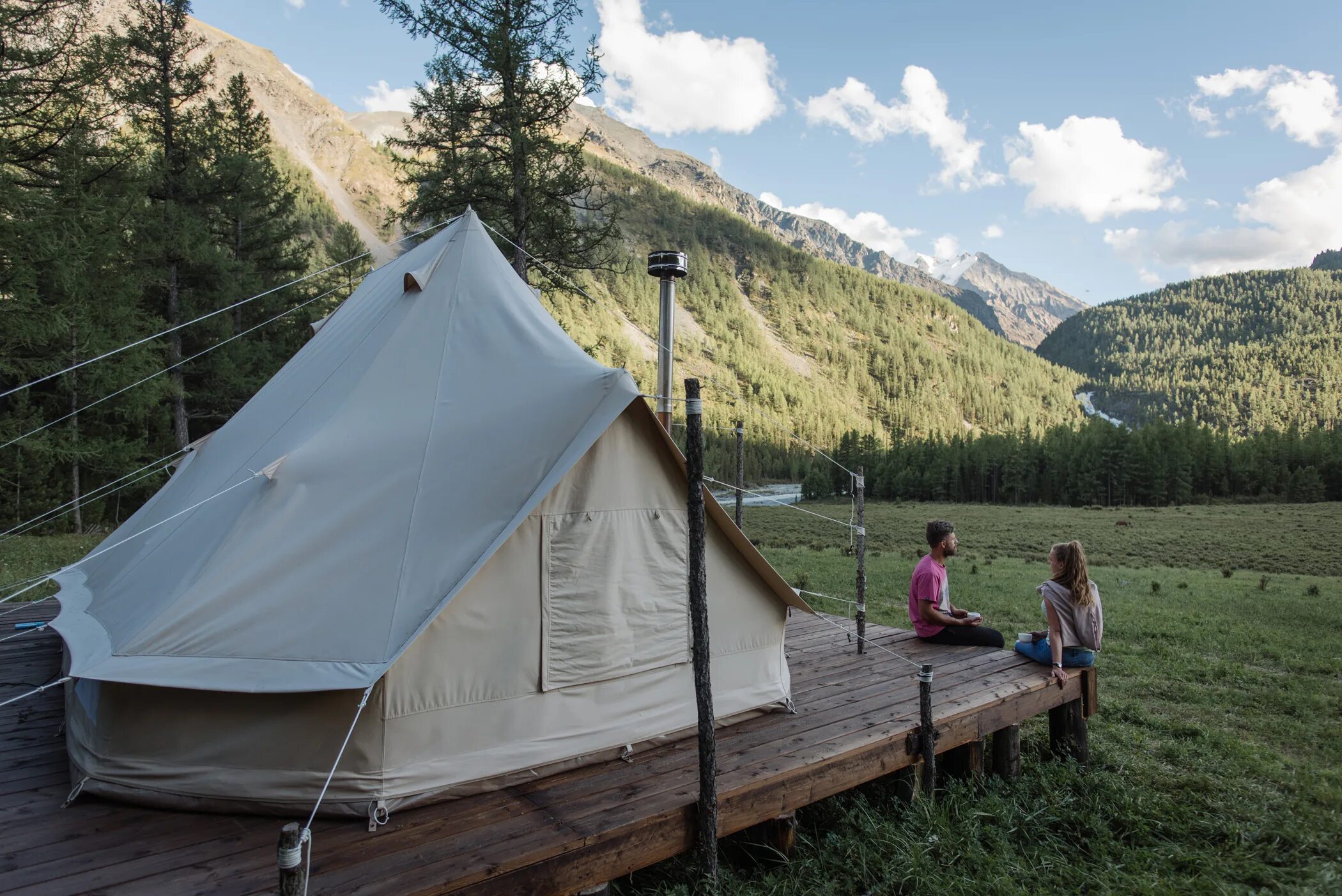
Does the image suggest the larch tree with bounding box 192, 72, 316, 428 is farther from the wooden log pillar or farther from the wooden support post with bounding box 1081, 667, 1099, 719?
the wooden support post with bounding box 1081, 667, 1099, 719

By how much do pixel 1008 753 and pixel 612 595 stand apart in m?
3.61

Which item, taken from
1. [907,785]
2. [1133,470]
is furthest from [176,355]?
[1133,470]

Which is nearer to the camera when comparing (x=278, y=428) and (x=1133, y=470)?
(x=278, y=428)

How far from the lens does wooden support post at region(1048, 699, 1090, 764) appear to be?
6.13 meters

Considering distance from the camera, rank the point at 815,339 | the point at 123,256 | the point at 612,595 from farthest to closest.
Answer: the point at 815,339, the point at 123,256, the point at 612,595

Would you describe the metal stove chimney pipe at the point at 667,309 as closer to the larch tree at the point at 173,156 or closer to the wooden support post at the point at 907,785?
the wooden support post at the point at 907,785

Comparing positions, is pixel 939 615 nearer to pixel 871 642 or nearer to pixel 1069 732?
pixel 871 642

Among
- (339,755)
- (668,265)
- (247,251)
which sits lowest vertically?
(339,755)

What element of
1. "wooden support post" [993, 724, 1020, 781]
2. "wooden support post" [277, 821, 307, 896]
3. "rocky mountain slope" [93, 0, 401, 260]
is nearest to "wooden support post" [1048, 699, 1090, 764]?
"wooden support post" [993, 724, 1020, 781]

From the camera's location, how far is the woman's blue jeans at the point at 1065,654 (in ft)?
20.8

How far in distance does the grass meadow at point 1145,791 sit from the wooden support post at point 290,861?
6.60 ft

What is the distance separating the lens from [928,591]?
23.3 feet

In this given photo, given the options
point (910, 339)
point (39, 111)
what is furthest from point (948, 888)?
point (910, 339)

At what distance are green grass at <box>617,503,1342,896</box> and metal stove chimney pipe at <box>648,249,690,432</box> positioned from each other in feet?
10.0
